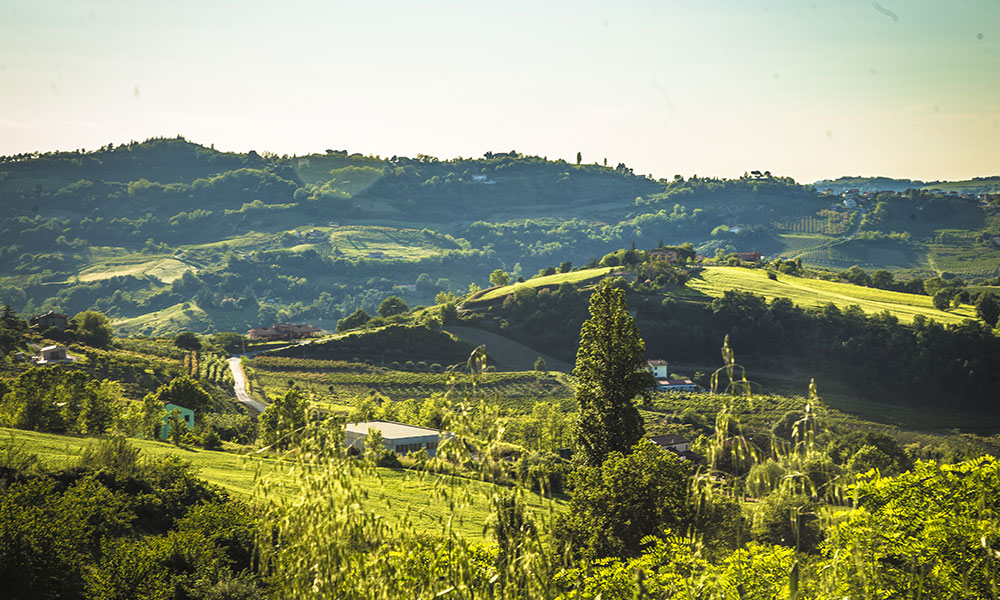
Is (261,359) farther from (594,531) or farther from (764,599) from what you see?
(764,599)

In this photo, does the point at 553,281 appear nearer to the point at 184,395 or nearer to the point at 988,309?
the point at 988,309

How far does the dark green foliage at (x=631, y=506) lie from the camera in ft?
91.7

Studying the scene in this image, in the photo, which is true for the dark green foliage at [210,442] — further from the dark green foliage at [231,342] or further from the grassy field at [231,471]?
the dark green foliage at [231,342]

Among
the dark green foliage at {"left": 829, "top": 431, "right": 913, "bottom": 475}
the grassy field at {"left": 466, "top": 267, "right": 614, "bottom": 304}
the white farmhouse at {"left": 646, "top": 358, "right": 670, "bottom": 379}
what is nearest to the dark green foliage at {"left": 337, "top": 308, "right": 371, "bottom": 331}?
the grassy field at {"left": 466, "top": 267, "right": 614, "bottom": 304}

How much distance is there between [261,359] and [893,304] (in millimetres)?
107637

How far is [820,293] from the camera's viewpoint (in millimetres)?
143500

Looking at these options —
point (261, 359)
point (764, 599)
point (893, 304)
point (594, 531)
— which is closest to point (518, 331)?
point (261, 359)

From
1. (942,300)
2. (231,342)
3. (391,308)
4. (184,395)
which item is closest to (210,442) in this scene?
(184,395)

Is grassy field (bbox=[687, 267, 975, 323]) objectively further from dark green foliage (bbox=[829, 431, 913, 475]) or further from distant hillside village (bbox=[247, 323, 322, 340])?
distant hillside village (bbox=[247, 323, 322, 340])

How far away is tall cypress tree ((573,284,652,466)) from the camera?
119 feet

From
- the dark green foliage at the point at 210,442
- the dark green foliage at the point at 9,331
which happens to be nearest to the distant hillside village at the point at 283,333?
the dark green foliage at the point at 9,331

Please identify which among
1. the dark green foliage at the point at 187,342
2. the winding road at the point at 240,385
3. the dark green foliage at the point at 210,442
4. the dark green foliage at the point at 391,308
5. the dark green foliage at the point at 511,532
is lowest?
the winding road at the point at 240,385

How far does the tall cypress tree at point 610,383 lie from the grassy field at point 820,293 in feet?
340

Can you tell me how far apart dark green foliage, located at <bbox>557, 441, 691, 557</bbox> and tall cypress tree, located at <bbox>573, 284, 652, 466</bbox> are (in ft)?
20.9
